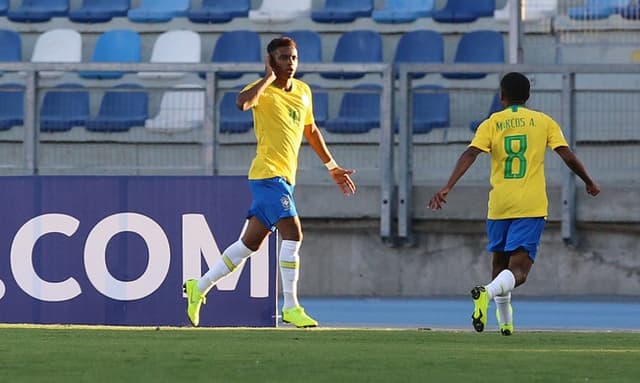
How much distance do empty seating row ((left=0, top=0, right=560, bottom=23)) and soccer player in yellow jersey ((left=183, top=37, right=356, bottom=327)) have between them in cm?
834

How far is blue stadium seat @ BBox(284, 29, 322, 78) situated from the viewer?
61.4 ft

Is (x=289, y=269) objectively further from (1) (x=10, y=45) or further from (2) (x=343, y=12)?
(1) (x=10, y=45)

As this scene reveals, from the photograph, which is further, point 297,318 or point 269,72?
point 297,318

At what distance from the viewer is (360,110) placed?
1516 centimetres

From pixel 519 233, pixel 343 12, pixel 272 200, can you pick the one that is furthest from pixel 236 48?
pixel 519 233

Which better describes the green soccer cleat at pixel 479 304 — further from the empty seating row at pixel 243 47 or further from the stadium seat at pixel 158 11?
the stadium seat at pixel 158 11

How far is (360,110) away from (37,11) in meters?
6.66

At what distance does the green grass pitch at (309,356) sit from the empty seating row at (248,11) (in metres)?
9.10

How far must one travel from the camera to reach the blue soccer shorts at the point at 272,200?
415 inches

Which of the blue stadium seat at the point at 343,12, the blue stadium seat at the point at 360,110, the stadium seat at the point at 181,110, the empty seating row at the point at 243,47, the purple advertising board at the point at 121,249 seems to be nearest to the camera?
the purple advertising board at the point at 121,249

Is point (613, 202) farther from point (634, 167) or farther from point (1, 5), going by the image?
point (1, 5)

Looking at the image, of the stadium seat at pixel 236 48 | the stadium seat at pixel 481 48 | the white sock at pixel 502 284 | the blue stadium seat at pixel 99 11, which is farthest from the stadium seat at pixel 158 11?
the white sock at pixel 502 284

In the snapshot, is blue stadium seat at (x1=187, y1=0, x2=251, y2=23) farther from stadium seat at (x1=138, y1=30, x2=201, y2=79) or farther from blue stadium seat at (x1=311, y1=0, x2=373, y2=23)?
blue stadium seat at (x1=311, y1=0, x2=373, y2=23)

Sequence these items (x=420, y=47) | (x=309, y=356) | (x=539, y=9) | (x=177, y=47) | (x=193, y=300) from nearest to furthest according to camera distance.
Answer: (x=309, y=356), (x=193, y=300), (x=539, y=9), (x=420, y=47), (x=177, y=47)
